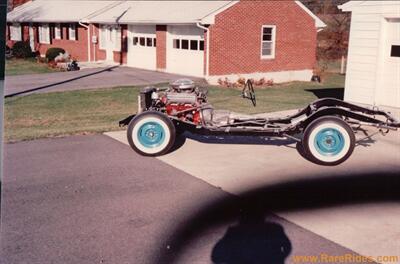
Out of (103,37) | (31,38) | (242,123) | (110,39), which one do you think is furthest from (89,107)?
(31,38)

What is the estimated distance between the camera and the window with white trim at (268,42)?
22.9 metres

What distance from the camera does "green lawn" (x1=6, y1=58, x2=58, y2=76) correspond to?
25647 mm

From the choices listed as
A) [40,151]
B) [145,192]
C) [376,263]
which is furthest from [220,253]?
[40,151]

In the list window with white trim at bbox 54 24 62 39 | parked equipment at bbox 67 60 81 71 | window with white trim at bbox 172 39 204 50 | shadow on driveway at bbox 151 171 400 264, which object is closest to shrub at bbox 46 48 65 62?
parked equipment at bbox 67 60 81 71

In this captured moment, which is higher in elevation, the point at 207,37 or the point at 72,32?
the point at 72,32

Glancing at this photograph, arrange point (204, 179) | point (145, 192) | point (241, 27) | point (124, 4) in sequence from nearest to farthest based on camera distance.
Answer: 1. point (145, 192)
2. point (204, 179)
3. point (241, 27)
4. point (124, 4)

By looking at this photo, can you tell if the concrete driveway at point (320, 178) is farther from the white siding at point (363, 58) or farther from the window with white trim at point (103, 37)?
the window with white trim at point (103, 37)

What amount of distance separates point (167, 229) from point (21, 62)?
96.4ft

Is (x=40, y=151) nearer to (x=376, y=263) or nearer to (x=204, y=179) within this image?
(x=204, y=179)

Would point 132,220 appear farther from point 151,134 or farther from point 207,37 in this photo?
point 207,37

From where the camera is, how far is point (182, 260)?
475 cm

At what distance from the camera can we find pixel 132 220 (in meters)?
5.72

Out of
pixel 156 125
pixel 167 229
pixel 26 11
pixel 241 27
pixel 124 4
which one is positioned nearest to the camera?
pixel 167 229

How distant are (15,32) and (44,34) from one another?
19.1ft
